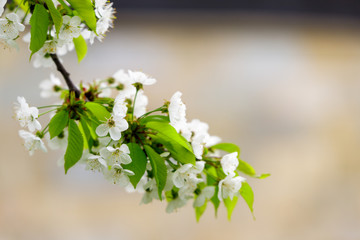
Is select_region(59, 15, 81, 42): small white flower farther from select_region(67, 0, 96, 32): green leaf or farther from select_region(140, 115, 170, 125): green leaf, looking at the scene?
select_region(140, 115, 170, 125): green leaf

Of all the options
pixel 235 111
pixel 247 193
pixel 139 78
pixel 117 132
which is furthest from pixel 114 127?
pixel 235 111

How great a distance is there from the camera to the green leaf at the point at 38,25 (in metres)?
0.51

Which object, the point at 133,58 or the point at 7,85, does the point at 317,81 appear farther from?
the point at 7,85

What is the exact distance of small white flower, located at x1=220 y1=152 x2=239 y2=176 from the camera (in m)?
0.59

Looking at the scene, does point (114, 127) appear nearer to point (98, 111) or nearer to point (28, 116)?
point (98, 111)

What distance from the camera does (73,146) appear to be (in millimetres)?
537

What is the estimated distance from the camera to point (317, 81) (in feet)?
9.66

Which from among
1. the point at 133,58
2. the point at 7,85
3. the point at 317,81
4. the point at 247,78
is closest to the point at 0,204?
the point at 7,85

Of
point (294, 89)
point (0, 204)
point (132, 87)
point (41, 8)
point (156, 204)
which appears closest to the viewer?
point (41, 8)

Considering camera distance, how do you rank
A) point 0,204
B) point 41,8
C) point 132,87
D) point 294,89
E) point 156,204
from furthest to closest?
1. point 294,89
2. point 156,204
3. point 0,204
4. point 132,87
5. point 41,8

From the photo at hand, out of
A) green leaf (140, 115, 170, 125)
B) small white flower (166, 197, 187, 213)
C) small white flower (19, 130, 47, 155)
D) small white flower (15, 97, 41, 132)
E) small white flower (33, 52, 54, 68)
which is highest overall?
small white flower (33, 52, 54, 68)

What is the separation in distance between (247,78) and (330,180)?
2.88 ft

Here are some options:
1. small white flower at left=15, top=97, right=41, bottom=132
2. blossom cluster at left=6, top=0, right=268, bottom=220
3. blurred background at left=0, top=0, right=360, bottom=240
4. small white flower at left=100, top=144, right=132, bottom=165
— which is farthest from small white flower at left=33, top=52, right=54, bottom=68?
blurred background at left=0, top=0, right=360, bottom=240

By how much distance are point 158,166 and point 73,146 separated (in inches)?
4.4
